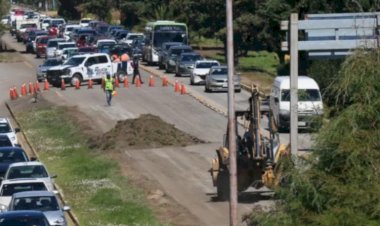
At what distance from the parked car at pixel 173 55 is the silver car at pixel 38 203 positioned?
42296 mm

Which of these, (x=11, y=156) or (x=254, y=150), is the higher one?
(x=254, y=150)

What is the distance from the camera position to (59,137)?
51219mm

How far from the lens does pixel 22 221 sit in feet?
85.6

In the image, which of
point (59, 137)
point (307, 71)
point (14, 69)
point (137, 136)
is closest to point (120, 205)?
point (137, 136)

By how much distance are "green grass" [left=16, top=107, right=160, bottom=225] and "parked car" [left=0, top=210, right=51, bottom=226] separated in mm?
5532

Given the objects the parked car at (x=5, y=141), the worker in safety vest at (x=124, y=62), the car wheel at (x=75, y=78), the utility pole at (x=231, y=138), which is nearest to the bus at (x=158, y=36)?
the worker in safety vest at (x=124, y=62)

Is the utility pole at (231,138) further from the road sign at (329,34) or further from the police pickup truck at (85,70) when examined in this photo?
the police pickup truck at (85,70)

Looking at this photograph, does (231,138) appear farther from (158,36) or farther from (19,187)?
(158,36)

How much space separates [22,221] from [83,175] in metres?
14.8

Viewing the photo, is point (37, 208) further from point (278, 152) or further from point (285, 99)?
point (285, 99)

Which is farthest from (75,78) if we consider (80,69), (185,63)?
(185,63)

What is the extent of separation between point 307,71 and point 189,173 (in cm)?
1509

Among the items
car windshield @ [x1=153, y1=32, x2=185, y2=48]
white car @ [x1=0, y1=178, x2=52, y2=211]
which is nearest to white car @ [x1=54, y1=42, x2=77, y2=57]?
car windshield @ [x1=153, y1=32, x2=185, y2=48]

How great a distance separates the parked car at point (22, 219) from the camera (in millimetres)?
26000
